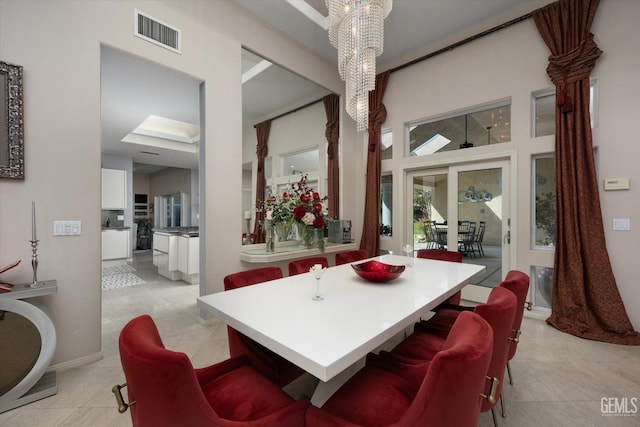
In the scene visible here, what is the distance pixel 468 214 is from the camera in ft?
12.2

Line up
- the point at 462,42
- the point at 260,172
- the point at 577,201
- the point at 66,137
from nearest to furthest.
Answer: the point at 66,137 < the point at 577,201 < the point at 462,42 < the point at 260,172

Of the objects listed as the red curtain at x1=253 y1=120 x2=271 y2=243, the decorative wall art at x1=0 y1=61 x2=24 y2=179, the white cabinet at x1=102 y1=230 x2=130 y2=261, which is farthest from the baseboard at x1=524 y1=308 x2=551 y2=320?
the white cabinet at x1=102 y1=230 x2=130 y2=261

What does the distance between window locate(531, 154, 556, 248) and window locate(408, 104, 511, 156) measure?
494 millimetres

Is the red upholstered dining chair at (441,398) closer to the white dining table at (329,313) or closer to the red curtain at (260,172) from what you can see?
the white dining table at (329,313)

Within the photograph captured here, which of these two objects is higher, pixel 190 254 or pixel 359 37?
pixel 359 37

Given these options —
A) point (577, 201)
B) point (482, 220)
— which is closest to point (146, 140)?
point (482, 220)

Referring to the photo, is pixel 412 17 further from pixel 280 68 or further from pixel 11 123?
pixel 11 123

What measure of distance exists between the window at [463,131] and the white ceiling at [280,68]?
3.46 ft

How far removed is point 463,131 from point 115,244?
25.3ft

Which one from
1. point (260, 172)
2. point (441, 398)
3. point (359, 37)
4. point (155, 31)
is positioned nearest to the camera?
point (441, 398)

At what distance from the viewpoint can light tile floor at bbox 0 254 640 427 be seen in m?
1.61

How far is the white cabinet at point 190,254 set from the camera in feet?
14.6

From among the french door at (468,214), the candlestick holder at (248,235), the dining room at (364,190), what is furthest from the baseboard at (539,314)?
the candlestick holder at (248,235)

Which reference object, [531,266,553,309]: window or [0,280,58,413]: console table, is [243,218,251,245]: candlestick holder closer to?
[0,280,58,413]: console table
